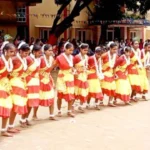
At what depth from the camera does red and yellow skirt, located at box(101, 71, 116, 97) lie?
9633 mm

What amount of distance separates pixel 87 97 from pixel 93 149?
3071 mm

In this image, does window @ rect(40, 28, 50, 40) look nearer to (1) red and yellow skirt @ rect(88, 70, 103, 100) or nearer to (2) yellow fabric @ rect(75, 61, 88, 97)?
(1) red and yellow skirt @ rect(88, 70, 103, 100)

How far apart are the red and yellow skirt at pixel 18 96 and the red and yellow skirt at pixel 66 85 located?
1.36 metres

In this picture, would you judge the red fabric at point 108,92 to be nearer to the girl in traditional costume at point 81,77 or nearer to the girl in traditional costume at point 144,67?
the girl in traditional costume at point 81,77

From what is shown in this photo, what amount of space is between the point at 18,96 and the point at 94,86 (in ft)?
8.41

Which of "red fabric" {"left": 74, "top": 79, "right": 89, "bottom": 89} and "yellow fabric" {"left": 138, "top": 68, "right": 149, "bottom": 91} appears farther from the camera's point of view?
"yellow fabric" {"left": 138, "top": 68, "right": 149, "bottom": 91}

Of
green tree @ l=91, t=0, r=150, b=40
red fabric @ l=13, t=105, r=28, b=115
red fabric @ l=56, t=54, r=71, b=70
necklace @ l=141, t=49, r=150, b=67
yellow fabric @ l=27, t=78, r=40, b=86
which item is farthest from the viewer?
green tree @ l=91, t=0, r=150, b=40

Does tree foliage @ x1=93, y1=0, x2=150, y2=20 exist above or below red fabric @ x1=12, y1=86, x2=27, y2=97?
above

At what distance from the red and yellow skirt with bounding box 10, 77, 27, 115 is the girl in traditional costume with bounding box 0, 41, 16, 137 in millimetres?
120

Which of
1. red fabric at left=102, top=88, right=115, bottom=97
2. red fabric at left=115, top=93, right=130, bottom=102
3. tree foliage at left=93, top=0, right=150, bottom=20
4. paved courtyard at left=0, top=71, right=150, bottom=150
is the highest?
tree foliage at left=93, top=0, right=150, bottom=20

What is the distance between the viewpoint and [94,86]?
9.20 m

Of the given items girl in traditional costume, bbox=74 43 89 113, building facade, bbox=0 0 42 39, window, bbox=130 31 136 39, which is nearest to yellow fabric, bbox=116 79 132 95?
girl in traditional costume, bbox=74 43 89 113

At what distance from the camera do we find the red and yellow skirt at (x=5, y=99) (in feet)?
21.9

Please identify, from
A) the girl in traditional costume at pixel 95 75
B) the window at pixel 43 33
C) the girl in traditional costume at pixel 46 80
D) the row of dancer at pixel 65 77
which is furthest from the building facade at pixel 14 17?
the girl in traditional costume at pixel 46 80
